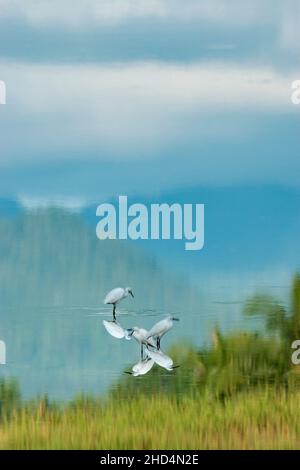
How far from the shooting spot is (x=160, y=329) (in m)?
12.7

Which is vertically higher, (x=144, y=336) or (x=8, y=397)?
(x=144, y=336)

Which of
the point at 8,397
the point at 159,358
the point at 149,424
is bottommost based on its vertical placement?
the point at 149,424

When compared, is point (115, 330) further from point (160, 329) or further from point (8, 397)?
point (8, 397)

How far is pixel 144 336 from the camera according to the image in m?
12.7

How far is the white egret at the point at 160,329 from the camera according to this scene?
12.7m

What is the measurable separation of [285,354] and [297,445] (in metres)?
0.32

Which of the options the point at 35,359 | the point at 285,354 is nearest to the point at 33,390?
the point at 35,359

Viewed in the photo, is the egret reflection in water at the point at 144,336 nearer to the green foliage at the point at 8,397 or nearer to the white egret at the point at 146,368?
the white egret at the point at 146,368

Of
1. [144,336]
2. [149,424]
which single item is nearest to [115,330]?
[144,336]

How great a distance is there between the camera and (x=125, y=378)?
12.7 m

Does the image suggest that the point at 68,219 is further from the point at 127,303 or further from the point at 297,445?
the point at 297,445

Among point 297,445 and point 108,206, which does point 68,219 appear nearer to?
point 108,206

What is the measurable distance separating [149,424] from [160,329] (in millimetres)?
334

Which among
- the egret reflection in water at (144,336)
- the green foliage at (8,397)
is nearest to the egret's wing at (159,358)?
the egret reflection in water at (144,336)
